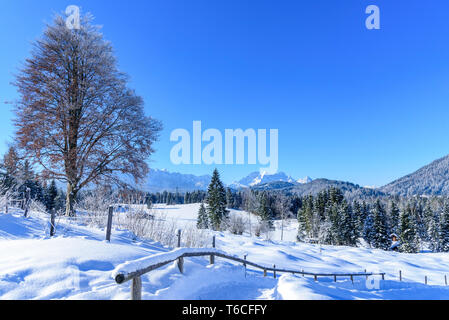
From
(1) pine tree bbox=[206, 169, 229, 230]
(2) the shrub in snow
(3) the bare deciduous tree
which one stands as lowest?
(2) the shrub in snow

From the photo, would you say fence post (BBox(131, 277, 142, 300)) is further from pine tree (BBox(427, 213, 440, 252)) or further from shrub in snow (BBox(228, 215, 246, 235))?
pine tree (BBox(427, 213, 440, 252))

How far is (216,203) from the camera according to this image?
1583 inches

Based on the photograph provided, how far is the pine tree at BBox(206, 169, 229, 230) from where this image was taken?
1567 inches

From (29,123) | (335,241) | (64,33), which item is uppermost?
(64,33)

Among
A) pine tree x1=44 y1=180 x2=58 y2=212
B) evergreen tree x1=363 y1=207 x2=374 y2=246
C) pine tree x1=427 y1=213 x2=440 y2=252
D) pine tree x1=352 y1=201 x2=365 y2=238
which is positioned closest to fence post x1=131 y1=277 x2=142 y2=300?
pine tree x1=44 y1=180 x2=58 y2=212

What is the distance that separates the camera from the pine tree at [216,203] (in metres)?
39.8

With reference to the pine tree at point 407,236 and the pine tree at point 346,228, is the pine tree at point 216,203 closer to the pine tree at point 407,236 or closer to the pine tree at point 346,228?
the pine tree at point 346,228

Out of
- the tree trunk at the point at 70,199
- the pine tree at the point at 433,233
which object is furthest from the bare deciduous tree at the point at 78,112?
the pine tree at the point at 433,233

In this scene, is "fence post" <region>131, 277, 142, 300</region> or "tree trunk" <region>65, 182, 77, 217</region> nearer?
"fence post" <region>131, 277, 142, 300</region>

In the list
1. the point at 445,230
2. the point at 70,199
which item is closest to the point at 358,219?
the point at 445,230
